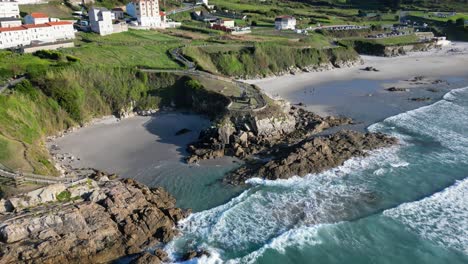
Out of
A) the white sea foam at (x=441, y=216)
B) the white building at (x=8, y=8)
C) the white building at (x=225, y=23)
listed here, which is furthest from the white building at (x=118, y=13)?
the white sea foam at (x=441, y=216)

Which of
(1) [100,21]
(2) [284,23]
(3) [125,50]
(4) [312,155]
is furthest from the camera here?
(2) [284,23]

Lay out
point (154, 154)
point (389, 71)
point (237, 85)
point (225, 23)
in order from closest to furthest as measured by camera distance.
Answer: point (154, 154), point (237, 85), point (389, 71), point (225, 23)

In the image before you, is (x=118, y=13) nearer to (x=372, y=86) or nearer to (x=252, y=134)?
(x=372, y=86)

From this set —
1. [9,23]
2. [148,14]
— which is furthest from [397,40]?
[9,23]

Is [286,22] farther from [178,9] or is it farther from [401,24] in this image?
[401,24]

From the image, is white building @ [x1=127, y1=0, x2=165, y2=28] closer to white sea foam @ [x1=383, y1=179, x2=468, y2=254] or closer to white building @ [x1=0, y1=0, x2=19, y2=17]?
white building @ [x1=0, y1=0, x2=19, y2=17]

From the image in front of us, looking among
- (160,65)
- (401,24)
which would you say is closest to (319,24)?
(401,24)

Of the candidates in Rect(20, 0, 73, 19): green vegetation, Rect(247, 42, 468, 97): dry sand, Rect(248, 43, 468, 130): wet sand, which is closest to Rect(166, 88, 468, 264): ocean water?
Rect(248, 43, 468, 130): wet sand
